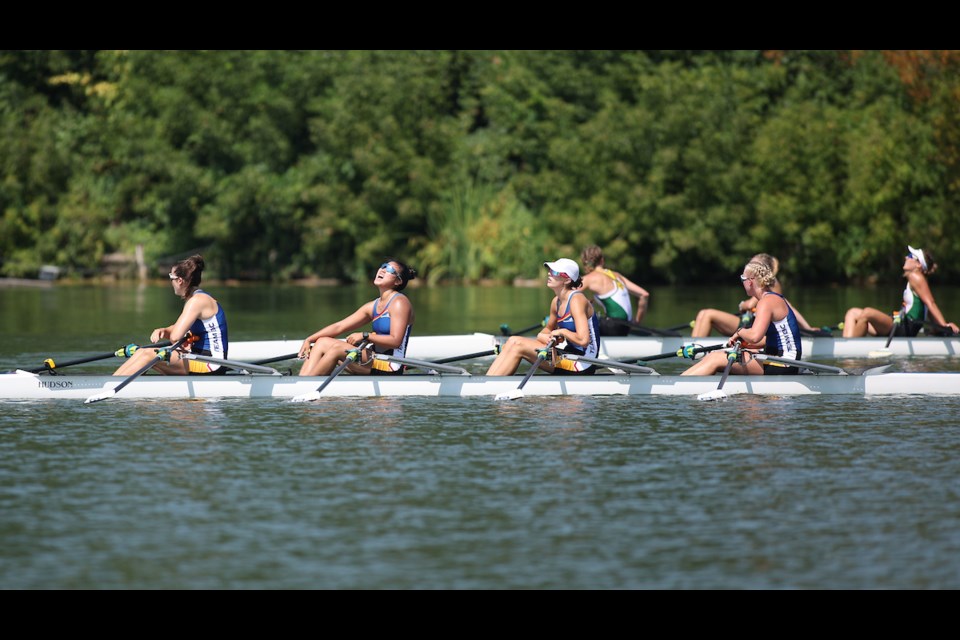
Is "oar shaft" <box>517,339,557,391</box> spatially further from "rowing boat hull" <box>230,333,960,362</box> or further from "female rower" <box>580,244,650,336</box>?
"female rower" <box>580,244,650,336</box>

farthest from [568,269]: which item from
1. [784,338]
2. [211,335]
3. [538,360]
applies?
[211,335]

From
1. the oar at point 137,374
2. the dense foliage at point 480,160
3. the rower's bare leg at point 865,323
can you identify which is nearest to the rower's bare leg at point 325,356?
Answer: the oar at point 137,374

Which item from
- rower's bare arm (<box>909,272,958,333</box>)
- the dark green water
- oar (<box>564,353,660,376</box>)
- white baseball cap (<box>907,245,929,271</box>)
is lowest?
the dark green water

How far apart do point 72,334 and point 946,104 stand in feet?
103

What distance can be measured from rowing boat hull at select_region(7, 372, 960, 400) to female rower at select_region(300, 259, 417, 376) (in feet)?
1.22

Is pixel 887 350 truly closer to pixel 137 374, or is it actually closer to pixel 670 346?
pixel 670 346

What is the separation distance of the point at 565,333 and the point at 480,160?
46.0 meters

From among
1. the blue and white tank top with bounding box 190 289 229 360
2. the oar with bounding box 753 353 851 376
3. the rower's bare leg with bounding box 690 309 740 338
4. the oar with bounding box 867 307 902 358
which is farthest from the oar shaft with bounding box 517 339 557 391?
the oar with bounding box 867 307 902 358

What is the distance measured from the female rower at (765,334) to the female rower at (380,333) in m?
3.31

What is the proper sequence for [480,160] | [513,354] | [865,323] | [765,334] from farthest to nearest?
1. [480,160]
2. [865,323]
3. [513,354]
4. [765,334]

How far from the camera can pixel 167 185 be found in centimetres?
6350

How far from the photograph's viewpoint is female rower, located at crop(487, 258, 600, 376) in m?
15.9

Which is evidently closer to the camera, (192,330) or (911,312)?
(192,330)

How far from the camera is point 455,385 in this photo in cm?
1582
